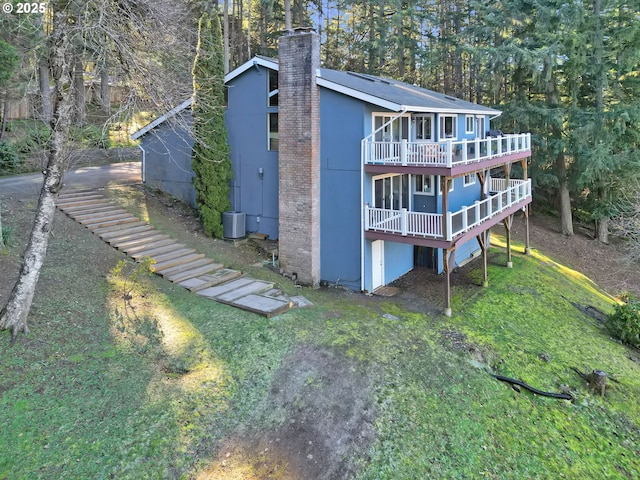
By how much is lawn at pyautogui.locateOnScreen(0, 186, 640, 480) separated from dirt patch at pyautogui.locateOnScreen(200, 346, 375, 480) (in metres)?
0.03

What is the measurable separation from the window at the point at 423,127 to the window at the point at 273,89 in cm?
502

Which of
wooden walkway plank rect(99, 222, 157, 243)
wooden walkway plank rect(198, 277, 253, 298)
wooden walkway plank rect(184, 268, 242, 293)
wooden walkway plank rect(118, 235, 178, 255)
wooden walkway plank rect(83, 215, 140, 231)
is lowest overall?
wooden walkway plank rect(198, 277, 253, 298)

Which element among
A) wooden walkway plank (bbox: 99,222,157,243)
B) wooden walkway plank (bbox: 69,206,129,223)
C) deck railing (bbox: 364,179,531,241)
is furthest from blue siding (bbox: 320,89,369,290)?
wooden walkway plank (bbox: 69,206,129,223)

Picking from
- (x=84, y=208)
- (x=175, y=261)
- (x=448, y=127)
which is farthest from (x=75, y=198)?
(x=448, y=127)

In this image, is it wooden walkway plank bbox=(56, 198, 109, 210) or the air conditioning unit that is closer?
wooden walkway plank bbox=(56, 198, 109, 210)

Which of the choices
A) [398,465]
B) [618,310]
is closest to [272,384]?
[398,465]

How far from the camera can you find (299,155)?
49.2 feet

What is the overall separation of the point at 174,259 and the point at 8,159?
41.6 feet

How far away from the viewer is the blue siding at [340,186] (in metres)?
14.5

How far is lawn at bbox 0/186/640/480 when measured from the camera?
700 cm

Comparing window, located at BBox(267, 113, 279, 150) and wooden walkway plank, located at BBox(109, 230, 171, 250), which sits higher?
window, located at BBox(267, 113, 279, 150)

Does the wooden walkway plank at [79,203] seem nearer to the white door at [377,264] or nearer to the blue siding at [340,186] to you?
the blue siding at [340,186]

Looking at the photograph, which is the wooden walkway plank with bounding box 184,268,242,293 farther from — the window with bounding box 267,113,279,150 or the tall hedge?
the window with bounding box 267,113,279,150

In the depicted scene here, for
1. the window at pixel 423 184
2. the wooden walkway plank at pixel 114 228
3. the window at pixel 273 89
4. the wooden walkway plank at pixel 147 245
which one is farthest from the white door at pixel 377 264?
the wooden walkway plank at pixel 114 228
